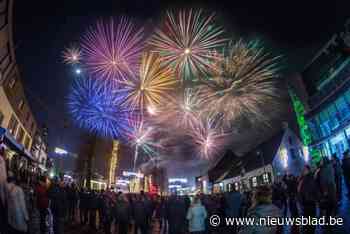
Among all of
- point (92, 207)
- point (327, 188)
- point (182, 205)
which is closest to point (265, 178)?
point (92, 207)

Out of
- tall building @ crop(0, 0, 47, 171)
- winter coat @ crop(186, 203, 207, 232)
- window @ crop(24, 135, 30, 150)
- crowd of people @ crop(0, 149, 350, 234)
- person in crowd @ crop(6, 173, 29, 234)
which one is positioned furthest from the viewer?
window @ crop(24, 135, 30, 150)

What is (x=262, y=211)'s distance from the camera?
3775mm

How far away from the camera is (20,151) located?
90.0 feet

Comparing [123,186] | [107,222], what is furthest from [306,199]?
[123,186]

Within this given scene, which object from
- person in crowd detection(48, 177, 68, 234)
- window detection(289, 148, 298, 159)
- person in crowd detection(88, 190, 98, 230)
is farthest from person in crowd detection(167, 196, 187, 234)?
window detection(289, 148, 298, 159)

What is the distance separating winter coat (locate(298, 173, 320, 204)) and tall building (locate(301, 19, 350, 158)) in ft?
86.2

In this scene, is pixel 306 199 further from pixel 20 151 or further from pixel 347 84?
pixel 20 151

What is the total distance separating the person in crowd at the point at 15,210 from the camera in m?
5.17

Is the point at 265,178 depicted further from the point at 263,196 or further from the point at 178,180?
the point at 178,180

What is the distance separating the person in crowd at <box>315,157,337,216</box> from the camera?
6.90m

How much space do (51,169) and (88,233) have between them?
1781 inches

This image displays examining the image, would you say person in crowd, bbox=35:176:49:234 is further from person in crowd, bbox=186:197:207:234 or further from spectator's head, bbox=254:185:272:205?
spectator's head, bbox=254:185:272:205

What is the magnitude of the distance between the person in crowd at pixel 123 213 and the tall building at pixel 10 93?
11.5 metres

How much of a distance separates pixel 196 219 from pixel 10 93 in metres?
25.3
